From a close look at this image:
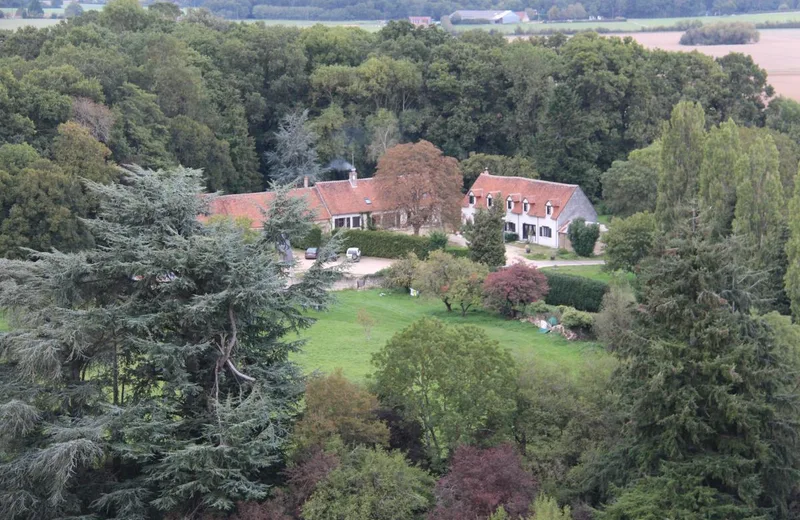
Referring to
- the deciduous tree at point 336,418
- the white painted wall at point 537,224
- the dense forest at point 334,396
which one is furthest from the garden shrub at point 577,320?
the deciduous tree at point 336,418

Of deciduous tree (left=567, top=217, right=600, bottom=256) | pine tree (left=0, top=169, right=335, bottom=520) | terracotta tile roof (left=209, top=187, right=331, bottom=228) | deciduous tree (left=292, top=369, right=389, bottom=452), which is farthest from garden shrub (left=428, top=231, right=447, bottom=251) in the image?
deciduous tree (left=292, top=369, right=389, bottom=452)

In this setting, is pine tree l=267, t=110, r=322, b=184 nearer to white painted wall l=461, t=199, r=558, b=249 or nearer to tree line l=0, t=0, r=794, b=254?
tree line l=0, t=0, r=794, b=254

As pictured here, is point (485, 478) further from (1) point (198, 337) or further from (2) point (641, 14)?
(2) point (641, 14)

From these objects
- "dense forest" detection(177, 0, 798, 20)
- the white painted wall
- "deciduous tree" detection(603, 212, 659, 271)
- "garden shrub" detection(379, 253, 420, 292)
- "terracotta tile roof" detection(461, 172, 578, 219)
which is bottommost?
the white painted wall

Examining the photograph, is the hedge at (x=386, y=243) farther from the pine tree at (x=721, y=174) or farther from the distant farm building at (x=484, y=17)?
the distant farm building at (x=484, y=17)

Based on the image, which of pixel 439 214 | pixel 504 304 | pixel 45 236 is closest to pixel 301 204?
pixel 504 304

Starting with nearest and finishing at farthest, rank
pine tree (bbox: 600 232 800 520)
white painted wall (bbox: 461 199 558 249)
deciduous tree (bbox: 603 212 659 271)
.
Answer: pine tree (bbox: 600 232 800 520), deciduous tree (bbox: 603 212 659 271), white painted wall (bbox: 461 199 558 249)
